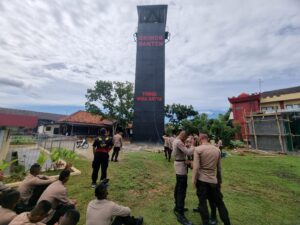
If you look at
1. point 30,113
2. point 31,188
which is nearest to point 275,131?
point 31,188

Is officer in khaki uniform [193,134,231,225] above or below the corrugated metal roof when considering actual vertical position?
below

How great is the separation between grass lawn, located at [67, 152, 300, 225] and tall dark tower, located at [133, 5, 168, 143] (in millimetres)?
12161

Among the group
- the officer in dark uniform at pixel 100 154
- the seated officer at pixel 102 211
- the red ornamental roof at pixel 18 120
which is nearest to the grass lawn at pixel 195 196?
the officer in dark uniform at pixel 100 154

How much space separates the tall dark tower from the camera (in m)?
20.6

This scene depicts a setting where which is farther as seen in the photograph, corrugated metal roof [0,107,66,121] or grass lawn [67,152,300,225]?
corrugated metal roof [0,107,66,121]

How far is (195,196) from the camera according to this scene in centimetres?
527

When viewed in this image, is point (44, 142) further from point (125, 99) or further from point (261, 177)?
point (125, 99)

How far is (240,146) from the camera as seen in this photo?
1789 centimetres

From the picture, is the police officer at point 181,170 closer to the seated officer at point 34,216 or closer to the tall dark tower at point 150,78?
the seated officer at point 34,216

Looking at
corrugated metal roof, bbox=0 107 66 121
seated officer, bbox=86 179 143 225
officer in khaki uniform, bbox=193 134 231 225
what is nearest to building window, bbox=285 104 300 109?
officer in khaki uniform, bbox=193 134 231 225

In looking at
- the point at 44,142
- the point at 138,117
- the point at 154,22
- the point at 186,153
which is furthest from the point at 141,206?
the point at 154,22

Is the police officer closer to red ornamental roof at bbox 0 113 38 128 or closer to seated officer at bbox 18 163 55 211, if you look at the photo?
seated officer at bbox 18 163 55 211

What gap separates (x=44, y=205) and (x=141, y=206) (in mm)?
2711

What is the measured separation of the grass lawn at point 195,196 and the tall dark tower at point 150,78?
12.2m
